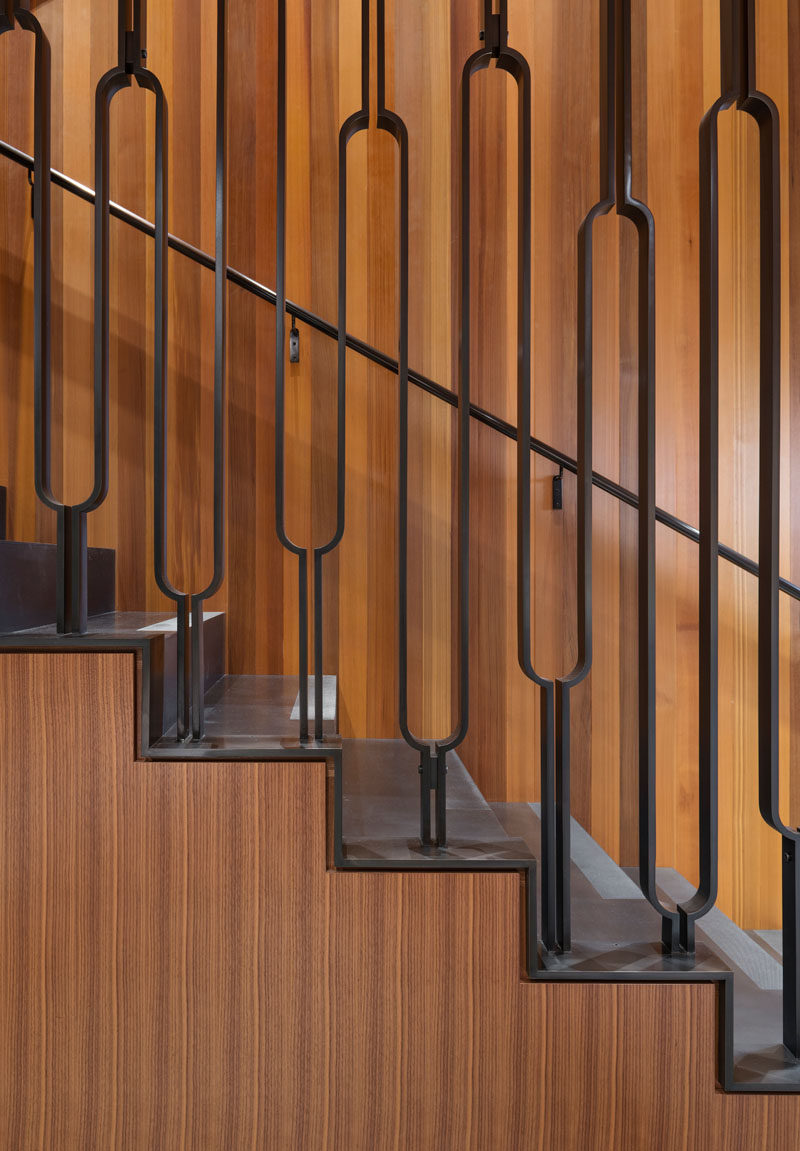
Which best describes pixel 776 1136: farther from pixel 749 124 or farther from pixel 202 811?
pixel 749 124

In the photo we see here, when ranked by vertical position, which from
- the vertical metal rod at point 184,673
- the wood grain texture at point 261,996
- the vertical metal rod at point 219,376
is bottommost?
the wood grain texture at point 261,996

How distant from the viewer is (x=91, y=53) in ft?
7.09

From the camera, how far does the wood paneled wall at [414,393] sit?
212 centimetres

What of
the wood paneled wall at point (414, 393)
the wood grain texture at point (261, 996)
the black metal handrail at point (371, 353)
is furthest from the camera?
the wood paneled wall at point (414, 393)

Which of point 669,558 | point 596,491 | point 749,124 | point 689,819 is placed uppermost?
point 749,124

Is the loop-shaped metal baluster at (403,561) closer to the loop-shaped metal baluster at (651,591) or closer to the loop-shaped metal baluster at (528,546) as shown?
the loop-shaped metal baluster at (528,546)

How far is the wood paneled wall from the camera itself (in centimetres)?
212

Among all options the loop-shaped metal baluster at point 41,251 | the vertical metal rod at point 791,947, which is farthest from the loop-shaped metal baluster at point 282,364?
the vertical metal rod at point 791,947

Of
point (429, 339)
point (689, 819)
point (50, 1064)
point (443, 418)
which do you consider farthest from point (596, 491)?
point (50, 1064)

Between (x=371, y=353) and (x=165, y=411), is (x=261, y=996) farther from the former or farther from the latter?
(x=371, y=353)

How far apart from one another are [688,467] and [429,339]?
85 centimetres

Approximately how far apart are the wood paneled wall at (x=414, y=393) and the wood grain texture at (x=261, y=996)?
113 centimetres

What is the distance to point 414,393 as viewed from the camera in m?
2.12

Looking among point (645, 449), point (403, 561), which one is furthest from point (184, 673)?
point (645, 449)
